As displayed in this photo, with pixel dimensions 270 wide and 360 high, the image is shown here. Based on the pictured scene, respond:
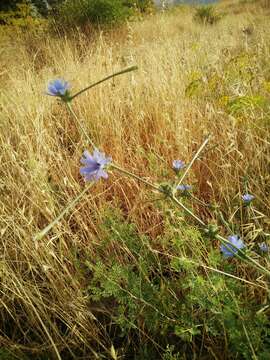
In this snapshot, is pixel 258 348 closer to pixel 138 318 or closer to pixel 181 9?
pixel 138 318

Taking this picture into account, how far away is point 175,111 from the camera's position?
209 cm

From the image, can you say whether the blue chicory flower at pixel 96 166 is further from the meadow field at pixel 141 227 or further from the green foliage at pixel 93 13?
the green foliage at pixel 93 13

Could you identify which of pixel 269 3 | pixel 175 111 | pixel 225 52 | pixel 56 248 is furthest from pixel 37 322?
pixel 269 3

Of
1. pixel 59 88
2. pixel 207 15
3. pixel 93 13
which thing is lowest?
pixel 207 15

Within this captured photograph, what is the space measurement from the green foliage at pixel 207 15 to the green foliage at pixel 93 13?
102 inches

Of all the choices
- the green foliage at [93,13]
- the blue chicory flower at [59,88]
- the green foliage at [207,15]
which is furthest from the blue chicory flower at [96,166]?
the green foliage at [207,15]

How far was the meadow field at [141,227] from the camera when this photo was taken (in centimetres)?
102

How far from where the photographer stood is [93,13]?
20.3 feet

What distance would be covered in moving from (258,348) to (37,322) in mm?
712

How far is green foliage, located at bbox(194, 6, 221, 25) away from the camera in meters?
8.08

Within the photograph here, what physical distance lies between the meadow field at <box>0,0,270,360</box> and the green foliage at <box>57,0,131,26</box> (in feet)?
12.7

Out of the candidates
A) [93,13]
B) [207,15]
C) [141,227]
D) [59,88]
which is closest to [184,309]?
[141,227]

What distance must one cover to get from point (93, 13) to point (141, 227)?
5645 mm

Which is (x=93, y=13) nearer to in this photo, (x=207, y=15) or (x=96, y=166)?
(x=207, y=15)
